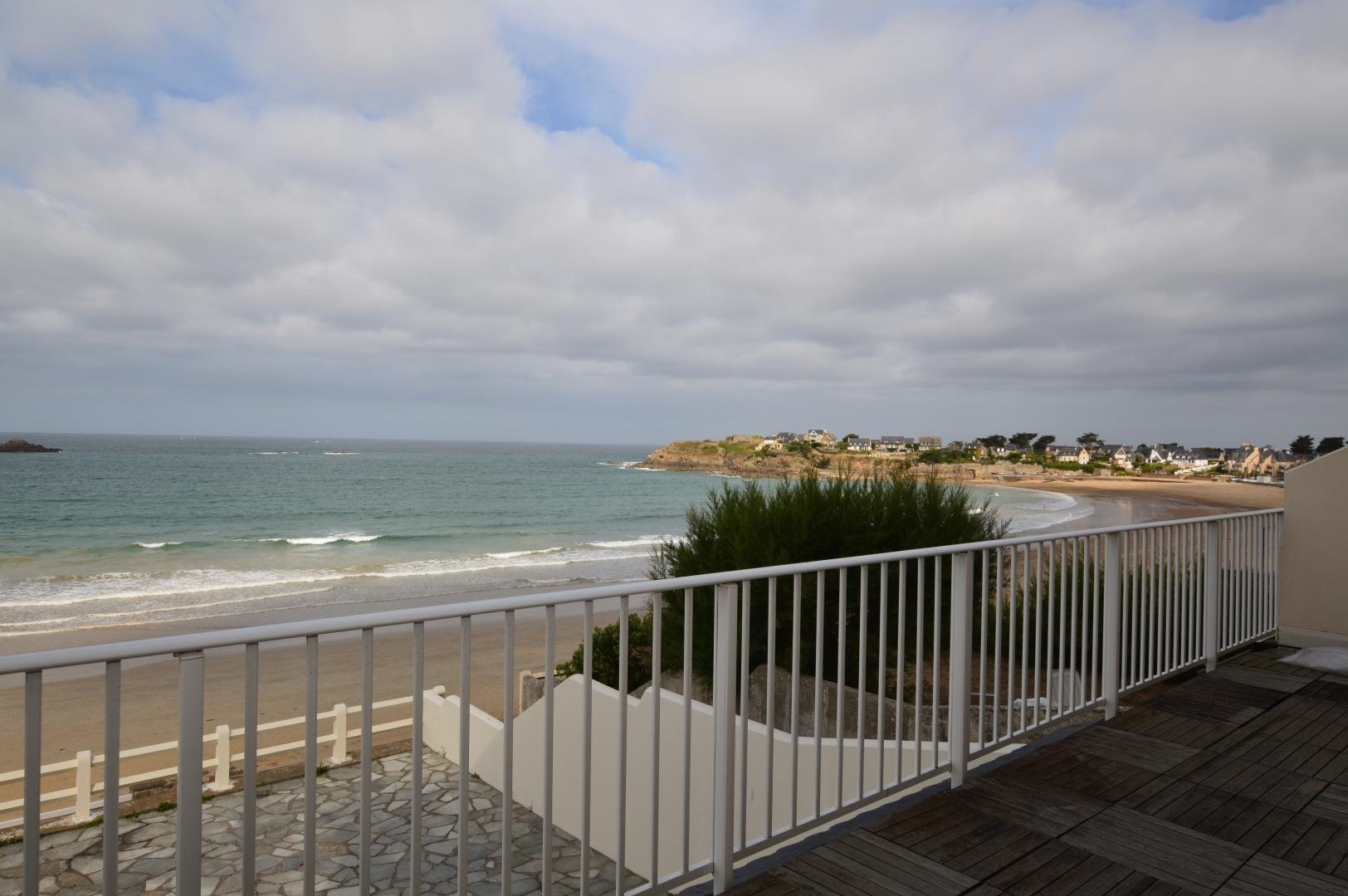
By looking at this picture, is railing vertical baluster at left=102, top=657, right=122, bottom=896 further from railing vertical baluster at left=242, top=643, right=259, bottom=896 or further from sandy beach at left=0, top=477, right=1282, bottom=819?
sandy beach at left=0, top=477, right=1282, bottom=819

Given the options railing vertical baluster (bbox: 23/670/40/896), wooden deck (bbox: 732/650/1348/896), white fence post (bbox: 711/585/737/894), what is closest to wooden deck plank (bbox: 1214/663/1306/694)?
wooden deck (bbox: 732/650/1348/896)

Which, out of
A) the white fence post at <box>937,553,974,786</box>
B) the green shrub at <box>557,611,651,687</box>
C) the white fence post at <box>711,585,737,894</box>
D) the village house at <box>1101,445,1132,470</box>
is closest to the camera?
the white fence post at <box>711,585,737,894</box>

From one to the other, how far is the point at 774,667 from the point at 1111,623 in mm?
1958

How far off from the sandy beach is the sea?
1250 millimetres

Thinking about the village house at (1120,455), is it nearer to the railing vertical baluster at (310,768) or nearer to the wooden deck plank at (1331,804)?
the wooden deck plank at (1331,804)

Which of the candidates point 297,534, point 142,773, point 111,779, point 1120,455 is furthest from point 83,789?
point 1120,455

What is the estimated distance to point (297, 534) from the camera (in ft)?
102

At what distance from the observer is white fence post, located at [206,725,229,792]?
7.52m

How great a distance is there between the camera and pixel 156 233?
34.9m

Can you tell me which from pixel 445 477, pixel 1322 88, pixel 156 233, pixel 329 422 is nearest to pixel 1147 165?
pixel 1322 88

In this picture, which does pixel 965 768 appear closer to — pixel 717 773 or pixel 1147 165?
pixel 717 773

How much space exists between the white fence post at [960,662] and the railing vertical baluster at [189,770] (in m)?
2.33

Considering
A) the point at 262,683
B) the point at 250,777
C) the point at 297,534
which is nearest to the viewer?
the point at 250,777

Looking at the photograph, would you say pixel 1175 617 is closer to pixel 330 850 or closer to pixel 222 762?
pixel 330 850
